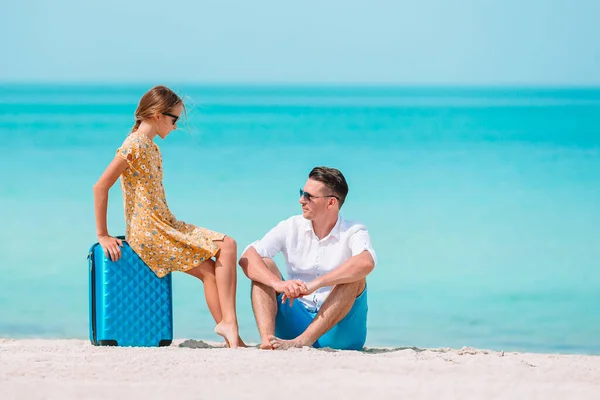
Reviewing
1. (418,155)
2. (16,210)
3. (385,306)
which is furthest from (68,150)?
(385,306)

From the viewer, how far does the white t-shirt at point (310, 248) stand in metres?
4.65

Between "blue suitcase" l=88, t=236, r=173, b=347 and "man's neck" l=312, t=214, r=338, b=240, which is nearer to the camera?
"blue suitcase" l=88, t=236, r=173, b=347

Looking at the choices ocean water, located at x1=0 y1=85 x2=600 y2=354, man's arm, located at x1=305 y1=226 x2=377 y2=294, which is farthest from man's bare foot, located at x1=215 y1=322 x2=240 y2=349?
ocean water, located at x1=0 y1=85 x2=600 y2=354

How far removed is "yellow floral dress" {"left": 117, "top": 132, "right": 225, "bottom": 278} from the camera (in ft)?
14.8

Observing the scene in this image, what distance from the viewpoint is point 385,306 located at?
23.3ft

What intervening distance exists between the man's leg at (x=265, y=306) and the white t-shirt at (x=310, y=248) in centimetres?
13

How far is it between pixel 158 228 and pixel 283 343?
0.72 m

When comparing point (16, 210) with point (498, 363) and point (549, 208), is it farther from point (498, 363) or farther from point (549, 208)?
point (498, 363)

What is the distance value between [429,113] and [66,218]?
19959 mm

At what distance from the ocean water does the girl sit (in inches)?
9.0

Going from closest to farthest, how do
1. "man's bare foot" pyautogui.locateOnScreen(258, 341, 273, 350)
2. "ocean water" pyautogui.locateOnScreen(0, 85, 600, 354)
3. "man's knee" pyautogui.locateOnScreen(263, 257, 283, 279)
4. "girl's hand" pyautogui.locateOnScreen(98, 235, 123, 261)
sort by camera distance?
"man's bare foot" pyautogui.locateOnScreen(258, 341, 273, 350)
"girl's hand" pyautogui.locateOnScreen(98, 235, 123, 261)
"man's knee" pyautogui.locateOnScreen(263, 257, 283, 279)
"ocean water" pyautogui.locateOnScreen(0, 85, 600, 354)

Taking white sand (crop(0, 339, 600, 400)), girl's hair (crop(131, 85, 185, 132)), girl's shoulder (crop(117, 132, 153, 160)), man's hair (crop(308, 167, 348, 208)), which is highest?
girl's hair (crop(131, 85, 185, 132))

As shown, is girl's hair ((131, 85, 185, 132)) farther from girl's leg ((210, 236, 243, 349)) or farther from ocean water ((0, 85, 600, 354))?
girl's leg ((210, 236, 243, 349))

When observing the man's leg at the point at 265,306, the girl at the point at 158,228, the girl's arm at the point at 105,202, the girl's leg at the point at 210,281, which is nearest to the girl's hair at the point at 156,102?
the girl at the point at 158,228
